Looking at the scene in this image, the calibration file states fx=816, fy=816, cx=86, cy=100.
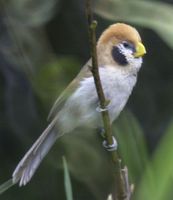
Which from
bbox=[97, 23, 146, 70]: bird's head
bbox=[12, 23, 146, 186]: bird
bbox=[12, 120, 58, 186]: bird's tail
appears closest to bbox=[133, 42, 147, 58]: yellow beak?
bbox=[97, 23, 146, 70]: bird's head

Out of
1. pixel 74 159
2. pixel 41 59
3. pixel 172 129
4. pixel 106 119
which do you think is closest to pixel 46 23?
pixel 41 59

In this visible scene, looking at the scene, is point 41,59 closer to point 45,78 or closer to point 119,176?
point 45,78

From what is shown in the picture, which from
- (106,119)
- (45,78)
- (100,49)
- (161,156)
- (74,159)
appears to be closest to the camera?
(161,156)

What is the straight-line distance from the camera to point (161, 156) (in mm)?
1170

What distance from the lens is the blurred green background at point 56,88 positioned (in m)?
2.25

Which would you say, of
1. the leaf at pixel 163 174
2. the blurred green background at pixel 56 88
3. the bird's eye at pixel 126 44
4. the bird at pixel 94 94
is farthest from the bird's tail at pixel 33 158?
the leaf at pixel 163 174

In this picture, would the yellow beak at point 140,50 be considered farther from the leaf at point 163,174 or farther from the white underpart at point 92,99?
the leaf at point 163,174

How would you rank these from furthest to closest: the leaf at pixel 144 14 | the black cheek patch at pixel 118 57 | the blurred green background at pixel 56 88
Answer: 1. the blurred green background at pixel 56 88
2. the black cheek patch at pixel 118 57
3. the leaf at pixel 144 14

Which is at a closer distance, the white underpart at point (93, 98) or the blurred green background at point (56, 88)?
the white underpart at point (93, 98)

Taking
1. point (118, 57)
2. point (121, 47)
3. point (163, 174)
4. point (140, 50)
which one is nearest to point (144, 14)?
point (140, 50)

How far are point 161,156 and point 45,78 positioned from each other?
103cm

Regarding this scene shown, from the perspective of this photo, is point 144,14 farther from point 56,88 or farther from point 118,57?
point 56,88

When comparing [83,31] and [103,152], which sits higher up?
[83,31]

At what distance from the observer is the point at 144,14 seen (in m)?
1.62
